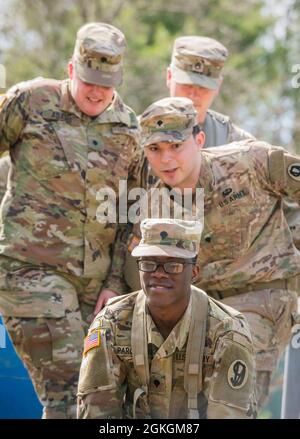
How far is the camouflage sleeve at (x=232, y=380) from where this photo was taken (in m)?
7.44

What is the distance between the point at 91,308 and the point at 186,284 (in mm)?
2187

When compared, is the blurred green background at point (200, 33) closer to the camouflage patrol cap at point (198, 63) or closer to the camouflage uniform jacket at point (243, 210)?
the camouflage patrol cap at point (198, 63)

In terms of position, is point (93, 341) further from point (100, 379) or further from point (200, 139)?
point (200, 139)

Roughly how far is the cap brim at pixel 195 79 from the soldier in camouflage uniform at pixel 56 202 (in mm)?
762

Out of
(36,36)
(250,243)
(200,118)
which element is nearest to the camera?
(250,243)

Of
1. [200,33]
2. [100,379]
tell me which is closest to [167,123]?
[100,379]

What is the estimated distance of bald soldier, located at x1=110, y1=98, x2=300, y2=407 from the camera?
891 cm

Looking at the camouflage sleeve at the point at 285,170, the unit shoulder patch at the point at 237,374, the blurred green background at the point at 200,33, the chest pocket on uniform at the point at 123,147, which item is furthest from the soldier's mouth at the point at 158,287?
the blurred green background at the point at 200,33

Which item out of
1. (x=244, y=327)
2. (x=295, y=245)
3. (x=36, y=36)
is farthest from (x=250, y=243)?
(x=36, y=36)

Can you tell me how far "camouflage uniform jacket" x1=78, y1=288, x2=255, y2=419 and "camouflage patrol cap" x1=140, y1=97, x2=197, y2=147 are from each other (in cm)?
133

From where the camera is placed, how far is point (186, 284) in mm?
7547
